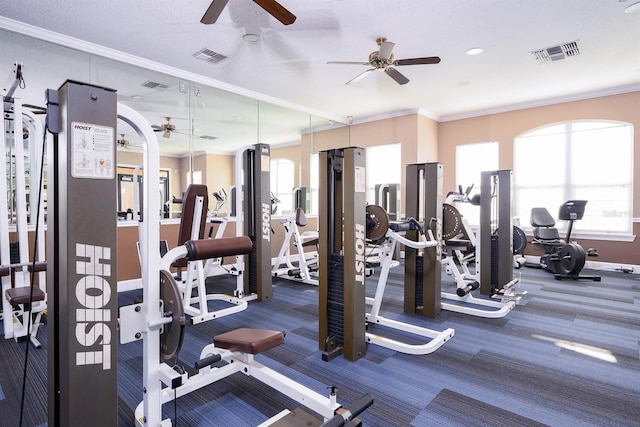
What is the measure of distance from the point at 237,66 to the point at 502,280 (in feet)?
14.5

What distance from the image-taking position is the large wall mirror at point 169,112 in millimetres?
4238

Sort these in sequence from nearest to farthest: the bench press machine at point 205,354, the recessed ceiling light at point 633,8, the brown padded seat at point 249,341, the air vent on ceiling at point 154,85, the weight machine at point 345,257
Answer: the bench press machine at point 205,354
the brown padded seat at point 249,341
the weight machine at point 345,257
the recessed ceiling light at point 633,8
the air vent on ceiling at point 154,85

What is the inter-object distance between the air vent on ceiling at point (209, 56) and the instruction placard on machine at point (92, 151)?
374cm

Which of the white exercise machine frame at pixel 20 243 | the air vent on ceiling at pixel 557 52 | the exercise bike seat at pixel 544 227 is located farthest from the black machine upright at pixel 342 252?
the exercise bike seat at pixel 544 227

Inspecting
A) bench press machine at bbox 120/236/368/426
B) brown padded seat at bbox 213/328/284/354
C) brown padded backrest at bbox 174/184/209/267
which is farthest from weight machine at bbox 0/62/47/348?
brown padded seat at bbox 213/328/284/354

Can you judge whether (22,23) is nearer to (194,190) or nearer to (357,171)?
(194,190)

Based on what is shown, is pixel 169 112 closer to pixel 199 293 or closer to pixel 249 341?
pixel 199 293

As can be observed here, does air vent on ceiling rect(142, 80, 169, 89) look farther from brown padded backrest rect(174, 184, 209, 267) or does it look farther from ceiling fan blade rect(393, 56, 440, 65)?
ceiling fan blade rect(393, 56, 440, 65)

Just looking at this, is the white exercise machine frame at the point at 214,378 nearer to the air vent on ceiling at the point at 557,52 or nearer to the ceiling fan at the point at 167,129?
the ceiling fan at the point at 167,129

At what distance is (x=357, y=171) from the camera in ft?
8.29

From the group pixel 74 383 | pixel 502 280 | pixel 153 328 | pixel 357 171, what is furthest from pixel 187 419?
pixel 502 280

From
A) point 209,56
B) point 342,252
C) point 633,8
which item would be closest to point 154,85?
point 209,56

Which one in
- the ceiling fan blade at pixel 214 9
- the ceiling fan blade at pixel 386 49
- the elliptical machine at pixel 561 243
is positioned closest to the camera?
the ceiling fan blade at pixel 214 9

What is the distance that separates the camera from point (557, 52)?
4.51 m
